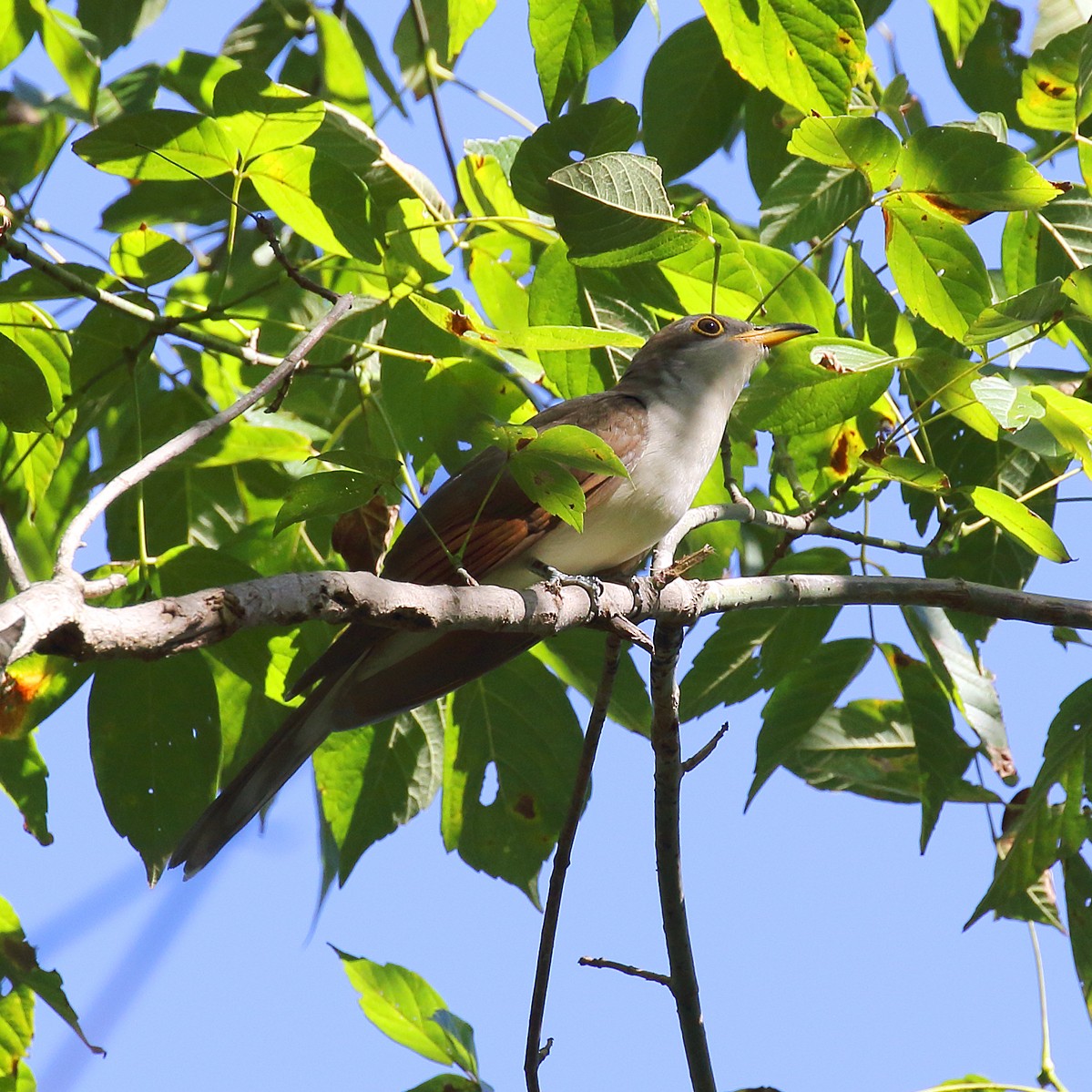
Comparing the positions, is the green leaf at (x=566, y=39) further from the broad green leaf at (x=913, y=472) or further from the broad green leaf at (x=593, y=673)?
the broad green leaf at (x=593, y=673)

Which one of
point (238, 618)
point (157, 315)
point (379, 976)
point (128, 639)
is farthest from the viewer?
point (157, 315)

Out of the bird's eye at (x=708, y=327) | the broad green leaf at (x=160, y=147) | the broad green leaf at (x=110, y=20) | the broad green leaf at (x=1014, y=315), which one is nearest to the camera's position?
the broad green leaf at (x=1014, y=315)

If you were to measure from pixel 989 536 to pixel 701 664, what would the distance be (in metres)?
0.93

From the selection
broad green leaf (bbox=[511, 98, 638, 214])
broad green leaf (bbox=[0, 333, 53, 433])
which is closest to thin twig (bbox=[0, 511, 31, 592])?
broad green leaf (bbox=[0, 333, 53, 433])

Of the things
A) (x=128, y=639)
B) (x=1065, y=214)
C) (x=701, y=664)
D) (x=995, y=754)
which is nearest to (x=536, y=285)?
(x=701, y=664)

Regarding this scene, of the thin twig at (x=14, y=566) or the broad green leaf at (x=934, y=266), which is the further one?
the broad green leaf at (x=934, y=266)

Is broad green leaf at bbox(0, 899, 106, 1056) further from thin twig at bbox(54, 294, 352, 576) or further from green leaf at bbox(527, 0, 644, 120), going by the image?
green leaf at bbox(527, 0, 644, 120)

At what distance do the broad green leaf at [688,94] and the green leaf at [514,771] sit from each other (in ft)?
4.95

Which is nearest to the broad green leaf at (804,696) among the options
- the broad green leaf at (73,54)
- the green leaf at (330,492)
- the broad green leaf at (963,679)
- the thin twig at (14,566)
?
the broad green leaf at (963,679)

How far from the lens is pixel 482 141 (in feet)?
10.9

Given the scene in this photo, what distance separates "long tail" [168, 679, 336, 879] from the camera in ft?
9.18

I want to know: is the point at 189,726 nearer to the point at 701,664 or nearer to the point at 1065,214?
the point at 701,664

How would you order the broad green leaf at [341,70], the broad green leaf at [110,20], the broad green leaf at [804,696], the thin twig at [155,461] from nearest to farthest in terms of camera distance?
the thin twig at [155,461] < the broad green leaf at [804,696] < the broad green leaf at [110,20] < the broad green leaf at [341,70]

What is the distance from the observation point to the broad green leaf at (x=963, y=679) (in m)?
2.94
